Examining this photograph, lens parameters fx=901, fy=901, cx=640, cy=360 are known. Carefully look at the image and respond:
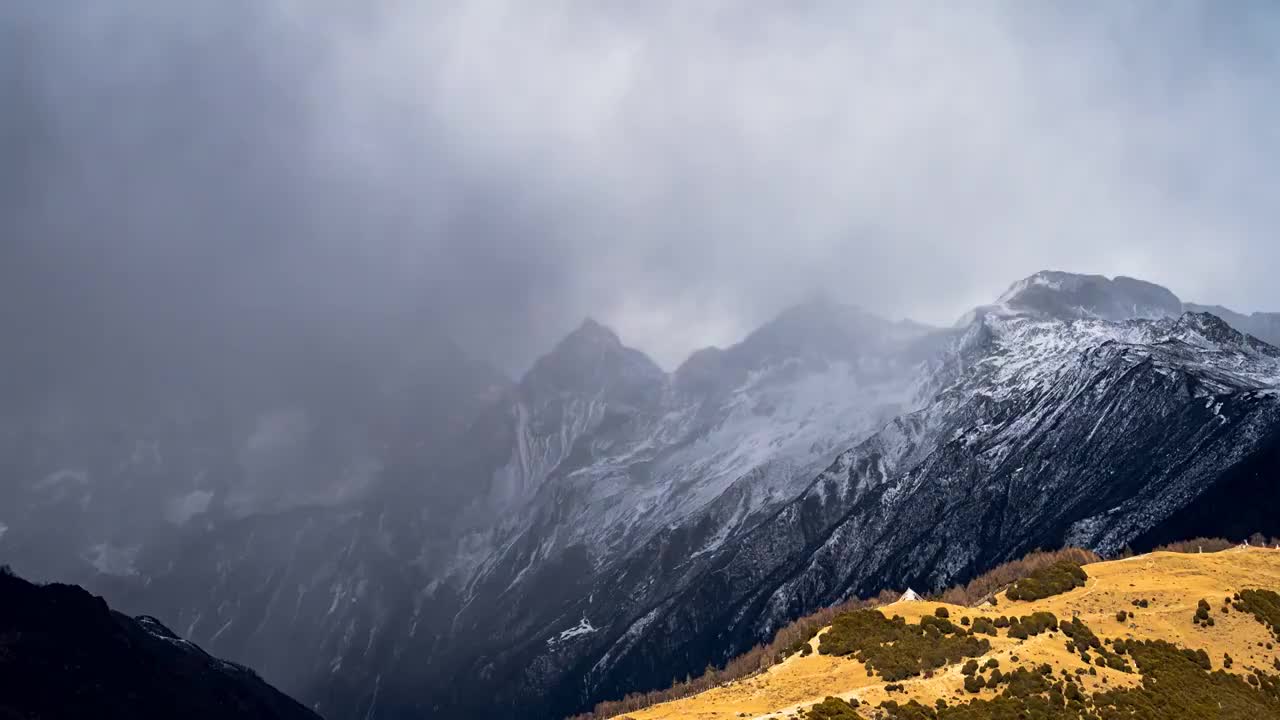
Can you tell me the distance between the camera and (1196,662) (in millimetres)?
109812

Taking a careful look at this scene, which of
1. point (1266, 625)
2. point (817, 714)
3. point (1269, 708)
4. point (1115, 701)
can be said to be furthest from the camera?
point (1266, 625)

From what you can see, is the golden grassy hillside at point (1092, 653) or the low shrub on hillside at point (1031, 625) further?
the low shrub on hillside at point (1031, 625)

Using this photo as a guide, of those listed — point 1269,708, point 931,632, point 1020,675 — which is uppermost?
point 931,632

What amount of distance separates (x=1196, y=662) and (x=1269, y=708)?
28.4 ft

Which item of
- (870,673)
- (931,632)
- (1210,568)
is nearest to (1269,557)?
(1210,568)

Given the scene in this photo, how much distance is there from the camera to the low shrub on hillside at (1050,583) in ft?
432

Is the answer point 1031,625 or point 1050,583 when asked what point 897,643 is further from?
point 1050,583

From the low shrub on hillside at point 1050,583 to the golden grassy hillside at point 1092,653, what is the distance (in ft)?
4.69

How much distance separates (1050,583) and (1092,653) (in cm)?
2869

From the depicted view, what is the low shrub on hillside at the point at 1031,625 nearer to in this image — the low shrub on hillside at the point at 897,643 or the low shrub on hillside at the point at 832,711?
the low shrub on hillside at the point at 897,643

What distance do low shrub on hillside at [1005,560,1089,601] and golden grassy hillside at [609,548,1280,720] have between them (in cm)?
143

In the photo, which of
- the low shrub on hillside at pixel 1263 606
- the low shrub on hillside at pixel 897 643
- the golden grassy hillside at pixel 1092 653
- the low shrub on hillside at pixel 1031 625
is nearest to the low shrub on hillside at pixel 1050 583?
the golden grassy hillside at pixel 1092 653

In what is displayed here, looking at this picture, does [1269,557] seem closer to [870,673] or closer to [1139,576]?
[1139,576]

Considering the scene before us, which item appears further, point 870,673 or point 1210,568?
point 1210,568
